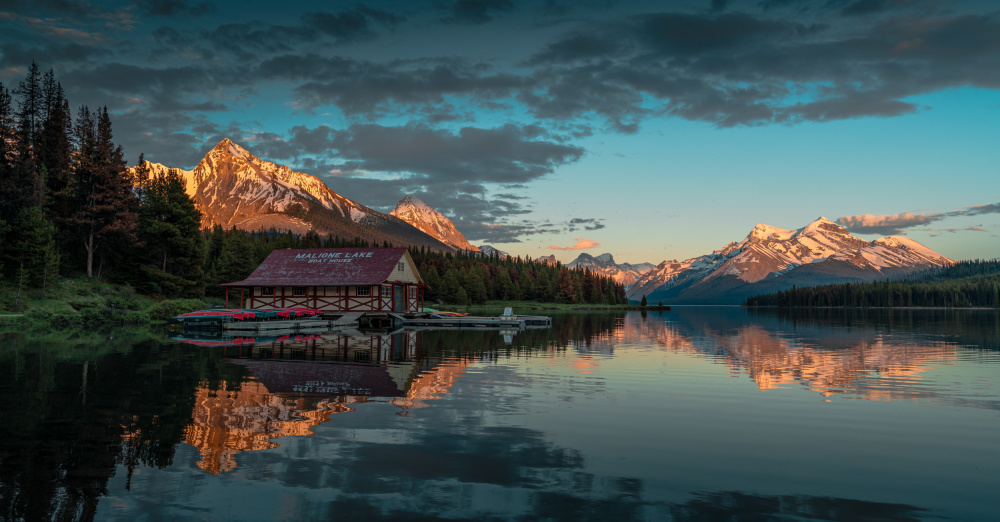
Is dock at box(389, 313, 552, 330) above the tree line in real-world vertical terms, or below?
below

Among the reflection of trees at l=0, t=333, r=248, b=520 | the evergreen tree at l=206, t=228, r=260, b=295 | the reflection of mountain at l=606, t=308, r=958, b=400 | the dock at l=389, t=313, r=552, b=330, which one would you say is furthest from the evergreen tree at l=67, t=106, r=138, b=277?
the reflection of mountain at l=606, t=308, r=958, b=400

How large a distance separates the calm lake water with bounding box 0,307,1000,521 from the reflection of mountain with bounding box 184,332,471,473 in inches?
4.0

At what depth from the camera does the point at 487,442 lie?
12.5 metres

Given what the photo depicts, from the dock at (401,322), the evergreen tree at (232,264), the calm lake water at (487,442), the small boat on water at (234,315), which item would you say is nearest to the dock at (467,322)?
the dock at (401,322)

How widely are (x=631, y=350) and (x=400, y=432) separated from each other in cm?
2572

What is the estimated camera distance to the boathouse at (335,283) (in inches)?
2594

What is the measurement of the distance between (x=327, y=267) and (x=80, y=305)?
76.8 feet

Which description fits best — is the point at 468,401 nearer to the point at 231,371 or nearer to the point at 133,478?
the point at 133,478

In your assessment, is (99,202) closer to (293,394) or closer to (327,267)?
(327,267)

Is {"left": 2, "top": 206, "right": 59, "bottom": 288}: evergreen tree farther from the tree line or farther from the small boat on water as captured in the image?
the small boat on water

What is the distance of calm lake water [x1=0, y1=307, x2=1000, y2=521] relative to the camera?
8742mm

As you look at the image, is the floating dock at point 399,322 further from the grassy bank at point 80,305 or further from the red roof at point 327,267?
the grassy bank at point 80,305

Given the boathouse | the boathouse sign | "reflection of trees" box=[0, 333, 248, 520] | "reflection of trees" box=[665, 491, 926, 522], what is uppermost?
the boathouse sign

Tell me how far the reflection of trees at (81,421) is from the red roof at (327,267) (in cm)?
3829
